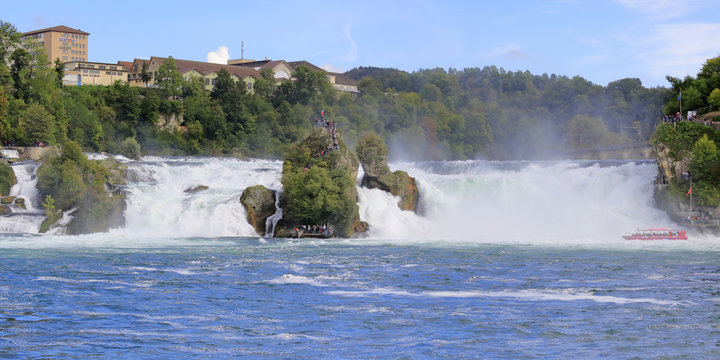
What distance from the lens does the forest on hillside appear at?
81312mm

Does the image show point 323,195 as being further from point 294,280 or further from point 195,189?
point 294,280

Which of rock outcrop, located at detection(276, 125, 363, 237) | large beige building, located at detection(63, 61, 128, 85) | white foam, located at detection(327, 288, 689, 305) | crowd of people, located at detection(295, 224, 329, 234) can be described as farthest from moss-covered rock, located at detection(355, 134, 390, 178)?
large beige building, located at detection(63, 61, 128, 85)

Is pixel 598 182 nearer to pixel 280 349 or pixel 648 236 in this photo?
pixel 648 236

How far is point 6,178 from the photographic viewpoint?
176ft

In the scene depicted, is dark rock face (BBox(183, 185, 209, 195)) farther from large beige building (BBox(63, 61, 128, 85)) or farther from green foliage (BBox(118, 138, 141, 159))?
large beige building (BBox(63, 61, 128, 85))

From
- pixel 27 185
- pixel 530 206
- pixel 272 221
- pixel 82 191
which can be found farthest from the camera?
pixel 530 206

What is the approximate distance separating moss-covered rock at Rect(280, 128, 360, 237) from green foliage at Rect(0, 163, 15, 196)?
17.2 meters

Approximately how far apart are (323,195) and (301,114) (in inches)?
2197

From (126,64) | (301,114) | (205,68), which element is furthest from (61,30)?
(301,114)

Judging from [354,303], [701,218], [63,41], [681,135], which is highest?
[63,41]

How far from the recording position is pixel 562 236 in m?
52.2

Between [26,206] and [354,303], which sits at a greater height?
[26,206]

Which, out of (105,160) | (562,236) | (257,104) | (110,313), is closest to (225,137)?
(257,104)

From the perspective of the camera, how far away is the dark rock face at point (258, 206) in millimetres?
50781
